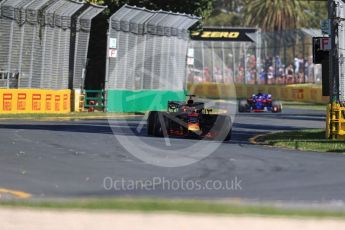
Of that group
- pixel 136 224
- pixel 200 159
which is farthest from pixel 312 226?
pixel 200 159

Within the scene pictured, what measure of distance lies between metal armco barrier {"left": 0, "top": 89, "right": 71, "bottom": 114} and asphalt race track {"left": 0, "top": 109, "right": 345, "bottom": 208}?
404 inches

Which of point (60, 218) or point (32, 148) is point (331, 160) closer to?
point (32, 148)

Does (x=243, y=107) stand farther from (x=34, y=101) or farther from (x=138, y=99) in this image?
(x=34, y=101)

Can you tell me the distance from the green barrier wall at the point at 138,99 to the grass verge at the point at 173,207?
87.3 ft

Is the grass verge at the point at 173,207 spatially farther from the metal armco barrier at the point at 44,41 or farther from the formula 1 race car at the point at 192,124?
the metal armco barrier at the point at 44,41

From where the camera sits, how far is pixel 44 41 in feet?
109

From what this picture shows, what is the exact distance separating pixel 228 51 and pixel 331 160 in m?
51.0

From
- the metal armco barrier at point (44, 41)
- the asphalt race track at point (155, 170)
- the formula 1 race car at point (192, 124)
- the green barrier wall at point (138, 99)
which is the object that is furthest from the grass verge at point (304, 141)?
the green barrier wall at point (138, 99)

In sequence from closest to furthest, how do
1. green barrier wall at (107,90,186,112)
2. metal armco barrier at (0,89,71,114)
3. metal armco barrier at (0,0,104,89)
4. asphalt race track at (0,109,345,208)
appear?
asphalt race track at (0,109,345,208) < metal armco barrier at (0,89,71,114) < metal armco barrier at (0,0,104,89) < green barrier wall at (107,90,186,112)

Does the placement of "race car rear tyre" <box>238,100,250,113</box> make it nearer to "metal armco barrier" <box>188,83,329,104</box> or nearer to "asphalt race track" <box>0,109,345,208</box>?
"metal armco barrier" <box>188,83,329,104</box>

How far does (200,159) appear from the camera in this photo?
15984mm

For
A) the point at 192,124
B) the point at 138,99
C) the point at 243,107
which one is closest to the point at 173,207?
the point at 192,124

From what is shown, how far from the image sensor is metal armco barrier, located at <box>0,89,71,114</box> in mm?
30594

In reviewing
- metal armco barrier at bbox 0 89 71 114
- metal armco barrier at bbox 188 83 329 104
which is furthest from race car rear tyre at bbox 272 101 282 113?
metal armco barrier at bbox 188 83 329 104
